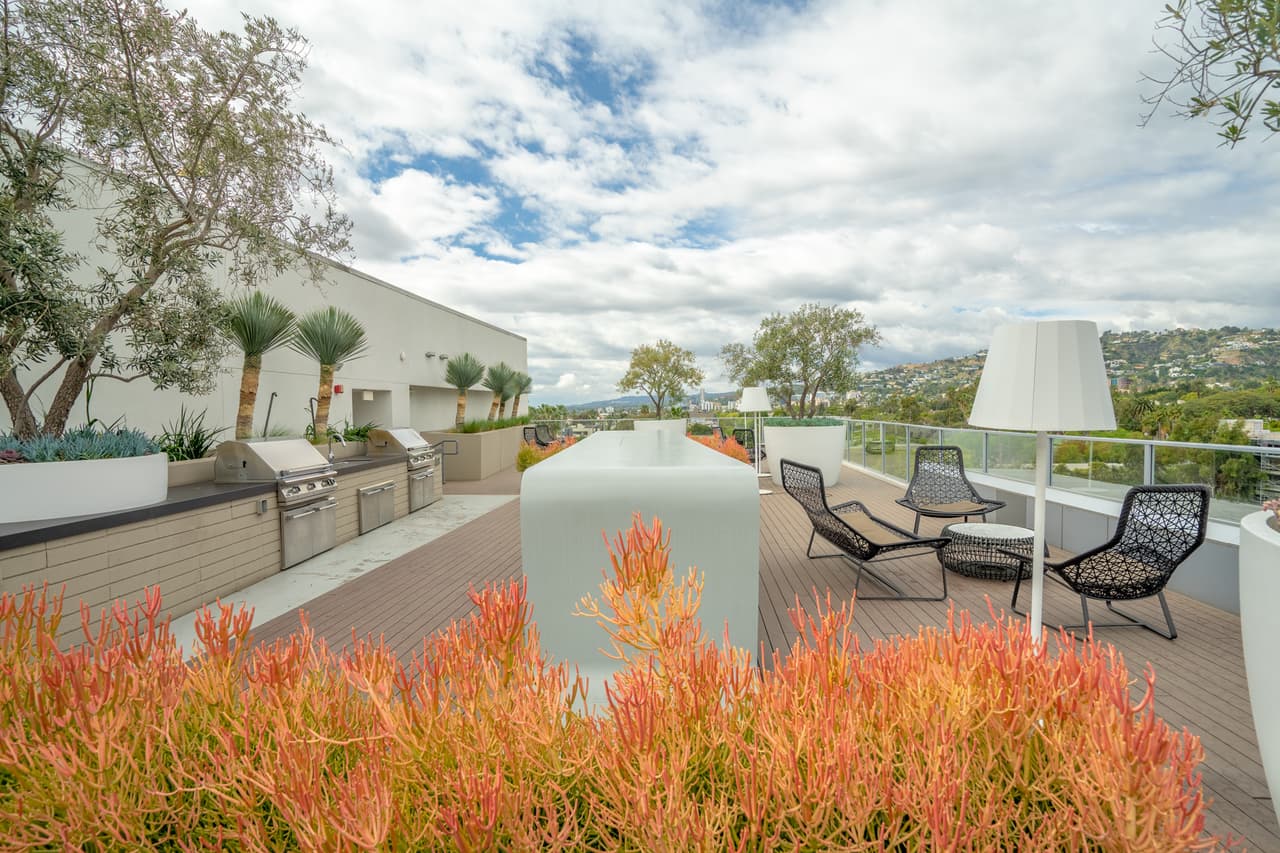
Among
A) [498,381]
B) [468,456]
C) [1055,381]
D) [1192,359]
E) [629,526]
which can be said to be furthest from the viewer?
[1192,359]

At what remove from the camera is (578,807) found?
1125mm

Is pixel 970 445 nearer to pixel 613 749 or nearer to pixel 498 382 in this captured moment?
pixel 613 749

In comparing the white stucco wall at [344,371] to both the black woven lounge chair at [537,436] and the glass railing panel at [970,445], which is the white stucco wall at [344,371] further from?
the glass railing panel at [970,445]

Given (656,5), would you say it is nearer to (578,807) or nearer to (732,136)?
(732,136)

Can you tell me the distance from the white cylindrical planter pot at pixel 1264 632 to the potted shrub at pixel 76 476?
615cm

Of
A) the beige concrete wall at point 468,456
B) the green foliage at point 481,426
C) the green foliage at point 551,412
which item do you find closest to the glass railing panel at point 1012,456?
the beige concrete wall at point 468,456

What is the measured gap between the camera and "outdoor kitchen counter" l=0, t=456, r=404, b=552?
341cm

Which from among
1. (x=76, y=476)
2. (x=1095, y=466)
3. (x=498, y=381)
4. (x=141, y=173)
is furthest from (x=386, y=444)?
(x=498, y=381)

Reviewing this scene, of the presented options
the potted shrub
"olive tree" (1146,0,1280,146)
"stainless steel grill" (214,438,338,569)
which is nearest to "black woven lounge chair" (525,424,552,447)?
"stainless steel grill" (214,438,338,569)

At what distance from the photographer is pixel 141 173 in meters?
5.09

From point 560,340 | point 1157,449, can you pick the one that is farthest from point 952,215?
point 1157,449

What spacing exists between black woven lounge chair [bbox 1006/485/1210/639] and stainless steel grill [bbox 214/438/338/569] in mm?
6404

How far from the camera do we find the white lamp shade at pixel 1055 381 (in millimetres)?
2521

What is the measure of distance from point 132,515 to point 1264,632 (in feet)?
19.6
